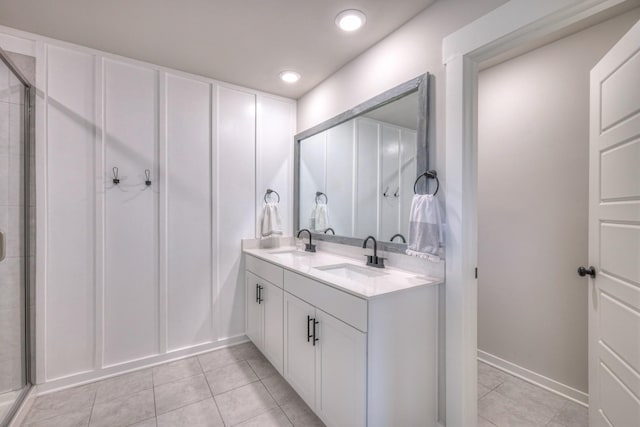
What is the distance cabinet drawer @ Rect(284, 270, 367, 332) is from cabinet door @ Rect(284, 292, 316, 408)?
63 millimetres

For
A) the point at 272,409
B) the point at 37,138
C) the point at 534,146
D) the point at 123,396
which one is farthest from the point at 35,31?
the point at 534,146

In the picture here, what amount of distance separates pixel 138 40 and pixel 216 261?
1.79 m

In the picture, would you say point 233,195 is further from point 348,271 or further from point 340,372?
point 340,372

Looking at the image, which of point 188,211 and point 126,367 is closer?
point 126,367

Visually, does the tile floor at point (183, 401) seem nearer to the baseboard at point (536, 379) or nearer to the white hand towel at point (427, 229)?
the white hand towel at point (427, 229)

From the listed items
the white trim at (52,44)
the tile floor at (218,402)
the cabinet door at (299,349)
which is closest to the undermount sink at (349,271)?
the cabinet door at (299,349)

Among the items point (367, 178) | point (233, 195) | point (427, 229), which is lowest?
point (427, 229)

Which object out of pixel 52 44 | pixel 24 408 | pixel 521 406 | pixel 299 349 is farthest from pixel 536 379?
pixel 52 44

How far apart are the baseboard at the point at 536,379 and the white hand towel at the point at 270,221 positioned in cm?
208

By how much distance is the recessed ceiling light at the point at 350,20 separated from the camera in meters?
1.71

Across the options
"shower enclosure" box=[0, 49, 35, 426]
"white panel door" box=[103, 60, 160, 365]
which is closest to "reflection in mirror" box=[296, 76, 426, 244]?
"white panel door" box=[103, 60, 160, 365]

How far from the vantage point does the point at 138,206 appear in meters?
2.29

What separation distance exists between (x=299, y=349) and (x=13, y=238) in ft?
6.36

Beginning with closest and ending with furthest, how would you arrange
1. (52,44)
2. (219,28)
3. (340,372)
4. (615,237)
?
(615,237) < (340,372) < (219,28) < (52,44)
